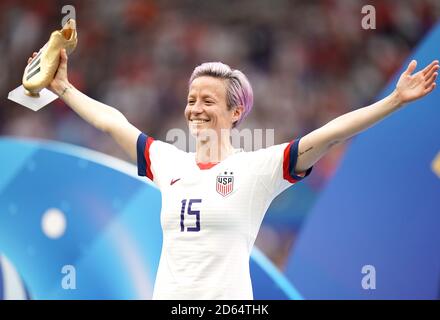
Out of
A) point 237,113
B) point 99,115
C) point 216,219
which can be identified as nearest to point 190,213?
point 216,219

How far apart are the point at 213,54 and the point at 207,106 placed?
2583 millimetres

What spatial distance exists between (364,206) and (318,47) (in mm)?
1287

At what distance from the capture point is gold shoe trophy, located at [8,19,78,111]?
3025 mm

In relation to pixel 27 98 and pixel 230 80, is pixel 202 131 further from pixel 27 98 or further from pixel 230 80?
pixel 27 98

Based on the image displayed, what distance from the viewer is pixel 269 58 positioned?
5.47 metres

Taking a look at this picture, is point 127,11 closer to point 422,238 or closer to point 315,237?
point 315,237

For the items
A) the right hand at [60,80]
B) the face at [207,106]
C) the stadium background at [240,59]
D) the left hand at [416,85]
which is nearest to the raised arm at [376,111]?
the left hand at [416,85]

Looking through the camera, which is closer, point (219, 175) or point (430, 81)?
point (430, 81)

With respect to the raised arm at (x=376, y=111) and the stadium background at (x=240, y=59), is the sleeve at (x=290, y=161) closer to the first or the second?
the raised arm at (x=376, y=111)

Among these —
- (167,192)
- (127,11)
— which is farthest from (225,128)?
(127,11)

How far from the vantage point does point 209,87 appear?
2.90 metres

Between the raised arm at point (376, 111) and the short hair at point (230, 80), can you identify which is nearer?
the raised arm at point (376, 111)

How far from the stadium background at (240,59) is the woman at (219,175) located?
2046 mm

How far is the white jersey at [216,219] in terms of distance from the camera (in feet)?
8.65
